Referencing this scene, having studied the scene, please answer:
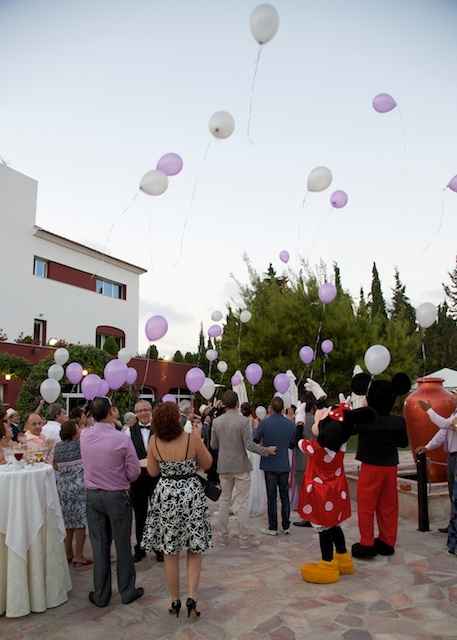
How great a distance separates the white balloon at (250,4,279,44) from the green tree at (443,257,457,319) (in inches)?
1772

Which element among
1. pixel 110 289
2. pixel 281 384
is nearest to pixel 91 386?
pixel 281 384

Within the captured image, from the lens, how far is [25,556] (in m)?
3.59

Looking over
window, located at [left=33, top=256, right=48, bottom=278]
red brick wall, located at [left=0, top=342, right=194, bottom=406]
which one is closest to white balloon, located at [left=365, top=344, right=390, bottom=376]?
red brick wall, located at [left=0, top=342, right=194, bottom=406]

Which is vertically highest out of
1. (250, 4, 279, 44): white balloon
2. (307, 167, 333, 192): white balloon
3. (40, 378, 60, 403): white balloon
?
(250, 4, 279, 44): white balloon

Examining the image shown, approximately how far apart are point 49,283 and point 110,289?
15.6ft

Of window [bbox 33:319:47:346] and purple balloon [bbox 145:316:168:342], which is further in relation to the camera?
window [bbox 33:319:47:346]

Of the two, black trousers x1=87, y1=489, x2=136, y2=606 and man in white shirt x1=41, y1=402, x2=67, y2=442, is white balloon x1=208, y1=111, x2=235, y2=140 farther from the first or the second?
black trousers x1=87, y1=489, x2=136, y2=606

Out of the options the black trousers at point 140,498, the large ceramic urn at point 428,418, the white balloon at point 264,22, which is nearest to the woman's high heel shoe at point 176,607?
the black trousers at point 140,498

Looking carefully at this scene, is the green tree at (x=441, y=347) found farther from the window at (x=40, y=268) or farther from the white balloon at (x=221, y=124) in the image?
the white balloon at (x=221, y=124)

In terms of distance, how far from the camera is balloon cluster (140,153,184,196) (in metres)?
6.57

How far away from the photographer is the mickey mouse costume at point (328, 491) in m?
4.21

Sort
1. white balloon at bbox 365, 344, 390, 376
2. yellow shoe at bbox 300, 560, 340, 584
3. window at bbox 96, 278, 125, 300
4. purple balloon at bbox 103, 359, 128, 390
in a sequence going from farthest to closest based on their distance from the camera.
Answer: window at bbox 96, 278, 125, 300, purple balloon at bbox 103, 359, 128, 390, white balloon at bbox 365, 344, 390, 376, yellow shoe at bbox 300, 560, 340, 584

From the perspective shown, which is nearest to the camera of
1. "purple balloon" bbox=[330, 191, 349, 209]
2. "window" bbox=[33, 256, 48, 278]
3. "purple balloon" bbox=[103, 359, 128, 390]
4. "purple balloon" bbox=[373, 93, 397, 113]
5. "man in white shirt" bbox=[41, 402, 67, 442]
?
"man in white shirt" bbox=[41, 402, 67, 442]

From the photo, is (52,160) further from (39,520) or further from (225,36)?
(39,520)
